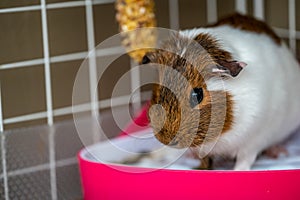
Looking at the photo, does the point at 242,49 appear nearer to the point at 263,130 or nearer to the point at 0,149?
the point at 263,130

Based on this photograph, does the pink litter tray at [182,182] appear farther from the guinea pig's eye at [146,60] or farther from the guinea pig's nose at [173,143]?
the guinea pig's eye at [146,60]

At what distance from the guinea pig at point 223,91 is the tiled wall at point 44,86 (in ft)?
0.94

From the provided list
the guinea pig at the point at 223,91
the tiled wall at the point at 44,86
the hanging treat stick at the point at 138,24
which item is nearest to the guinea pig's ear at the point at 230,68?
the guinea pig at the point at 223,91

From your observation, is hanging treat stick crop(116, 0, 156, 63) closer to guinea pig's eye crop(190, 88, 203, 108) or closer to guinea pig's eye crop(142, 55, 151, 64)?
guinea pig's eye crop(142, 55, 151, 64)

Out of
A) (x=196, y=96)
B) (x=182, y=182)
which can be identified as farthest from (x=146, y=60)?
(x=182, y=182)

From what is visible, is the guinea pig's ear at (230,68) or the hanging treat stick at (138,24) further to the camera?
the hanging treat stick at (138,24)

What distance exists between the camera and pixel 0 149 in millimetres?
1309

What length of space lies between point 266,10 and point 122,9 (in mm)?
467

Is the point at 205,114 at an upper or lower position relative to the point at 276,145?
upper

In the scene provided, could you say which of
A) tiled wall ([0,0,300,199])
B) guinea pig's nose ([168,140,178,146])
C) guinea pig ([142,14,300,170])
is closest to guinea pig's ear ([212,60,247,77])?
guinea pig ([142,14,300,170])

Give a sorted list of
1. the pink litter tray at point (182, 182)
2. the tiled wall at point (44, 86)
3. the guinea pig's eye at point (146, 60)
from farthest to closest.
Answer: the tiled wall at point (44, 86), the guinea pig's eye at point (146, 60), the pink litter tray at point (182, 182)

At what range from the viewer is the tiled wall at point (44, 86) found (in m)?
1.31

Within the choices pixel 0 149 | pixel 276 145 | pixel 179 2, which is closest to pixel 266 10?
pixel 179 2

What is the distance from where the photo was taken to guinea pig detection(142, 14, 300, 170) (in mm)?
1096
